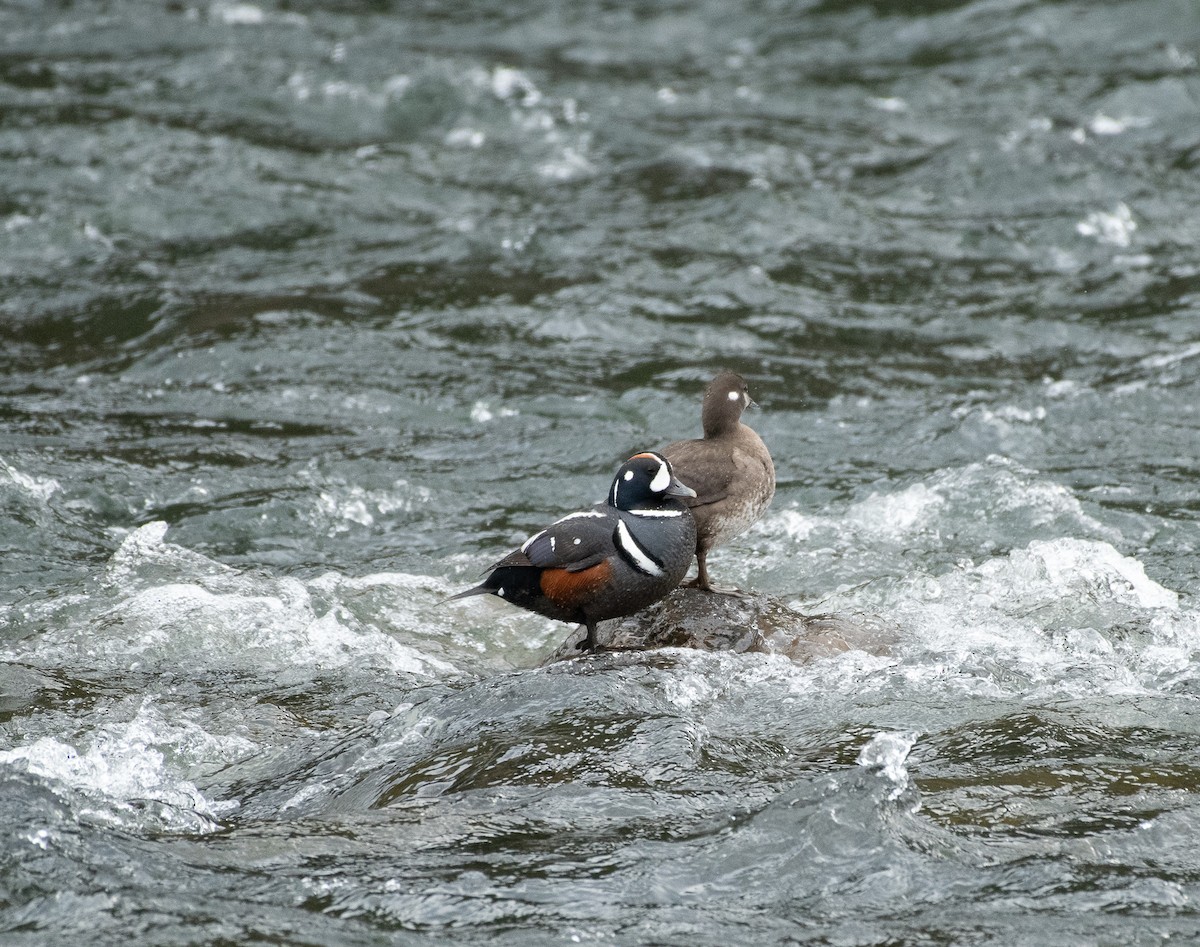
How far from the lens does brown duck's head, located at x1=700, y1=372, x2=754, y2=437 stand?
705cm

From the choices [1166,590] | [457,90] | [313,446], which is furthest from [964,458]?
[457,90]

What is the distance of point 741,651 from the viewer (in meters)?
6.32

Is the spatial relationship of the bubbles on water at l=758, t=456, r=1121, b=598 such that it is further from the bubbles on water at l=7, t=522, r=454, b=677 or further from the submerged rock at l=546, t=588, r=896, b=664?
the bubbles on water at l=7, t=522, r=454, b=677

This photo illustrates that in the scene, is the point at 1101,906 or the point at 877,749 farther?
the point at 877,749

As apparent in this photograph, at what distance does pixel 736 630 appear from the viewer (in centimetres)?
644

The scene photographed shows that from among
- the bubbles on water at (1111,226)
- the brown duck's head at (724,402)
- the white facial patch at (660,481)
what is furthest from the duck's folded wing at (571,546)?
the bubbles on water at (1111,226)

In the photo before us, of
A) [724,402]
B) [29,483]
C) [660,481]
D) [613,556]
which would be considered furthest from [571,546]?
[29,483]

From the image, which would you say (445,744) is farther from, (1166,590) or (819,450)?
(819,450)

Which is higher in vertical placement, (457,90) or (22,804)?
(457,90)

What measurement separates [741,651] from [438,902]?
231cm

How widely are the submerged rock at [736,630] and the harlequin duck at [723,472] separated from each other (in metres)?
0.21

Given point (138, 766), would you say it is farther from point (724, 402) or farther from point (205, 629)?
point (724, 402)

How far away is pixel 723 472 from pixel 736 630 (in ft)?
2.41

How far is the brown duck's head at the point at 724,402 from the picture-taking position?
7051 mm
